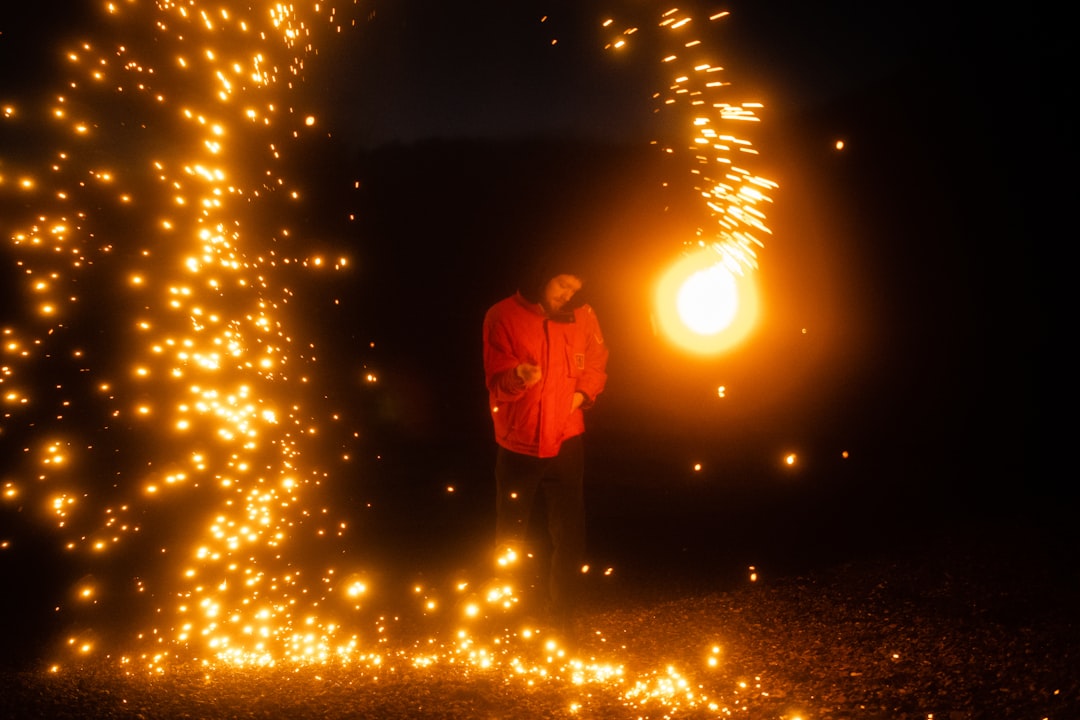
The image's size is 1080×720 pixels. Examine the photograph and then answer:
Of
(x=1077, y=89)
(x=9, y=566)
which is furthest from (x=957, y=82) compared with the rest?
(x=9, y=566)

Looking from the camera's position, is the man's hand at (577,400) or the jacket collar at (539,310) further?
the man's hand at (577,400)

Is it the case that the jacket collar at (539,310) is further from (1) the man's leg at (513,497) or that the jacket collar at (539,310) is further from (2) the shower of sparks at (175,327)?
(2) the shower of sparks at (175,327)

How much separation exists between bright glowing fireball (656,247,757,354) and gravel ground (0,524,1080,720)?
75.6 inches

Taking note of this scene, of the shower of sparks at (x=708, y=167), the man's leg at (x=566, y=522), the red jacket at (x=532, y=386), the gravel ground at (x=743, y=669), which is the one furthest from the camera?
the shower of sparks at (x=708, y=167)

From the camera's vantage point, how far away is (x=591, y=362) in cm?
352

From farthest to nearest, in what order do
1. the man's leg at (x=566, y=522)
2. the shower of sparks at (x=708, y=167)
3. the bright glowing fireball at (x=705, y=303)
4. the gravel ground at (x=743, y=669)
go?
the bright glowing fireball at (x=705, y=303), the shower of sparks at (x=708, y=167), the man's leg at (x=566, y=522), the gravel ground at (x=743, y=669)

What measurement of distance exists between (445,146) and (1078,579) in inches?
185

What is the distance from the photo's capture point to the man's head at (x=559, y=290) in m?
3.28

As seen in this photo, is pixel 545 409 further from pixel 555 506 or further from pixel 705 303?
pixel 705 303

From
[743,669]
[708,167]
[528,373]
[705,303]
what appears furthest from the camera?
[705,303]

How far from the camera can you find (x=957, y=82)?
4398 millimetres

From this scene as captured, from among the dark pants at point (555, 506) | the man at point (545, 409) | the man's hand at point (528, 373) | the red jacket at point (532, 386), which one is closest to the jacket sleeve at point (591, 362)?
the man at point (545, 409)

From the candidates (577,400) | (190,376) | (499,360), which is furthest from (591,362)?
(190,376)

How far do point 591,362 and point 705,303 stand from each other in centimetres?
142
